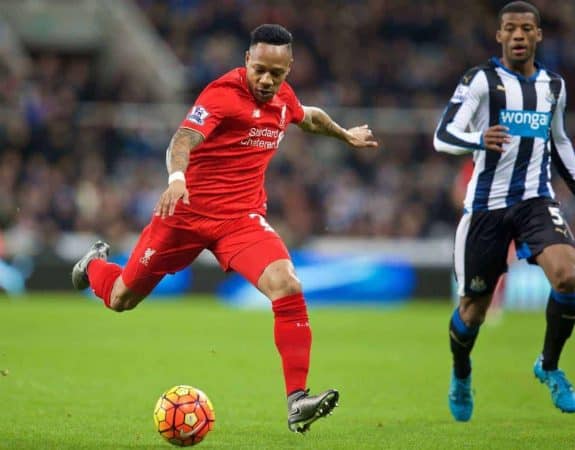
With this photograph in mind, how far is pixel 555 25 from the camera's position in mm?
23547

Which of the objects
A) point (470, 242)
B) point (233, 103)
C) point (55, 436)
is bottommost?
point (55, 436)

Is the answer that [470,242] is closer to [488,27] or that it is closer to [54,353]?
[54,353]

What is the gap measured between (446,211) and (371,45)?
16.1 feet

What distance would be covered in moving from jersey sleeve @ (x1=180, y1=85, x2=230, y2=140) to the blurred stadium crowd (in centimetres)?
1131

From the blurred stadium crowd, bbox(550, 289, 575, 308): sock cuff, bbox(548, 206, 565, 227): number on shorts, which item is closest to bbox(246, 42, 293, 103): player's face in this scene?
bbox(548, 206, 565, 227): number on shorts

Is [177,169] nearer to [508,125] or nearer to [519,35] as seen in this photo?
[508,125]

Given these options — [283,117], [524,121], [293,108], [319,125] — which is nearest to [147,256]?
[283,117]

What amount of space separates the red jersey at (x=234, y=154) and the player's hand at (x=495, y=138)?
1.28 m

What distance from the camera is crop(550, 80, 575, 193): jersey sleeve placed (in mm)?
7840

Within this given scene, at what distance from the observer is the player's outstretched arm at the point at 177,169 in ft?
20.4

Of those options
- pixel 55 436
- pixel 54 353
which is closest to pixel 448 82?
pixel 54 353

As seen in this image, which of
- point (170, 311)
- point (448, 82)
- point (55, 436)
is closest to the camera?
point (55, 436)

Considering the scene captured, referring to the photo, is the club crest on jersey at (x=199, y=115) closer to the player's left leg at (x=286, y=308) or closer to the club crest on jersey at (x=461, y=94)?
the player's left leg at (x=286, y=308)

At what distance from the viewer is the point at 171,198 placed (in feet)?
20.4
